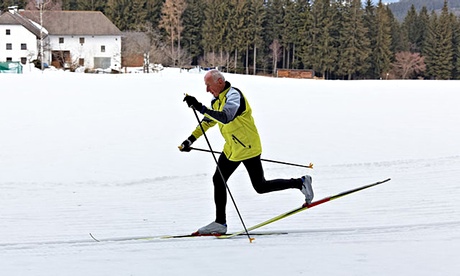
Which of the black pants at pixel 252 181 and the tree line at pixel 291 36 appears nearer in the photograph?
the black pants at pixel 252 181

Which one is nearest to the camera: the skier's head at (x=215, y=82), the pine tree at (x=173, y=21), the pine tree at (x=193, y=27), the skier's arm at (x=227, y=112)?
the skier's arm at (x=227, y=112)

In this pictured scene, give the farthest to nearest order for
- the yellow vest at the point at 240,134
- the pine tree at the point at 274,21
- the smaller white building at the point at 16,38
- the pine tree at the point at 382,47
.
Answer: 1. the pine tree at the point at 274,21
2. the pine tree at the point at 382,47
3. the smaller white building at the point at 16,38
4. the yellow vest at the point at 240,134

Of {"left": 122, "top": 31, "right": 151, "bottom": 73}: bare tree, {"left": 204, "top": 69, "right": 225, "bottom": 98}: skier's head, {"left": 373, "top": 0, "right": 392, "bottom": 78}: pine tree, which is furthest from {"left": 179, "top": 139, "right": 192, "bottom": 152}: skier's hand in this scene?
{"left": 373, "top": 0, "right": 392, "bottom": 78}: pine tree

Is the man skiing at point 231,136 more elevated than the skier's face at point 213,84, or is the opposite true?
the skier's face at point 213,84

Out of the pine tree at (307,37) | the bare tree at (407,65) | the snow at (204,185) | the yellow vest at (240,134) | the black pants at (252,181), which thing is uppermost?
the pine tree at (307,37)

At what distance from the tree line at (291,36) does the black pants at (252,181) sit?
52728mm

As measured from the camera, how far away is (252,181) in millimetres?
5645

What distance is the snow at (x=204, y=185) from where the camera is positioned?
16.2 feet

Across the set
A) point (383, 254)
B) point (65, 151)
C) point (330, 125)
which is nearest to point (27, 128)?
point (65, 151)

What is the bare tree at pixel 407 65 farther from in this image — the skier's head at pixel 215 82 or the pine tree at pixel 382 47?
the skier's head at pixel 215 82

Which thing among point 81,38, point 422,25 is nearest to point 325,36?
point 422,25

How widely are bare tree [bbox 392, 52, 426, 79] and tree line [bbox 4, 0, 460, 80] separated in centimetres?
2

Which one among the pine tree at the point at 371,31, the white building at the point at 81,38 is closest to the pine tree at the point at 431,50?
the pine tree at the point at 371,31

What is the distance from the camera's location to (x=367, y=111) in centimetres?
1980
